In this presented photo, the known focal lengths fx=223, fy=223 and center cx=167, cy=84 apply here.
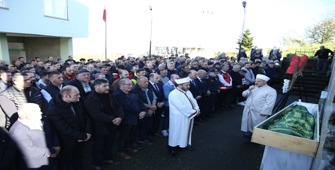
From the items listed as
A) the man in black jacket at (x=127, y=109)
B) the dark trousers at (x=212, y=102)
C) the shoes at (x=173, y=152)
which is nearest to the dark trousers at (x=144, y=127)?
Result: the man in black jacket at (x=127, y=109)

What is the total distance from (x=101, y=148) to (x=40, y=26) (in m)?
12.7

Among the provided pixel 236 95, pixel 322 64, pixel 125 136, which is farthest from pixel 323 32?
pixel 125 136

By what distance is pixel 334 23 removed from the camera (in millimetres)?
28953

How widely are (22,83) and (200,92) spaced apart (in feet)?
16.6

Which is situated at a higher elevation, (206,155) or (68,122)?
(68,122)

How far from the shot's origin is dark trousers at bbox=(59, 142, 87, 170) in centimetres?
374

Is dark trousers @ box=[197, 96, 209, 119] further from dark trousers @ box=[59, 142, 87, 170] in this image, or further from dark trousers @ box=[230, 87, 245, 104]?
dark trousers @ box=[59, 142, 87, 170]

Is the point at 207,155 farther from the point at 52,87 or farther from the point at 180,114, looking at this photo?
the point at 52,87

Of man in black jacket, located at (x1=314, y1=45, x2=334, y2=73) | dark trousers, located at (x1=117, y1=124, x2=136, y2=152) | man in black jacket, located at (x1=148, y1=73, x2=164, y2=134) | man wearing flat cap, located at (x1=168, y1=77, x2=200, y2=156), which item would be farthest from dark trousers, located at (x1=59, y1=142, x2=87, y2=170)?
man in black jacket, located at (x1=314, y1=45, x2=334, y2=73)

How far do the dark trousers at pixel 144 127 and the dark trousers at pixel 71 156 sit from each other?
5.98 feet

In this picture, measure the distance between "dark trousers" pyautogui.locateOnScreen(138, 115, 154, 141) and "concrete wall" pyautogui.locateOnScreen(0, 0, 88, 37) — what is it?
10940 mm

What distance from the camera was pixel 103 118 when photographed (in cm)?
412

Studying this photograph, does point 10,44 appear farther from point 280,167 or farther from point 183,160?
point 280,167

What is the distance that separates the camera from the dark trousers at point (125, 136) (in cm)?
494
